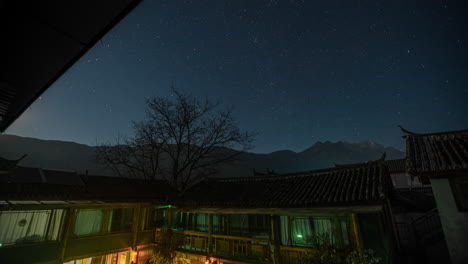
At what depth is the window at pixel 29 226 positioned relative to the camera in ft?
33.5

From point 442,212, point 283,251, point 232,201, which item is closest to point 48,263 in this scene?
point 232,201

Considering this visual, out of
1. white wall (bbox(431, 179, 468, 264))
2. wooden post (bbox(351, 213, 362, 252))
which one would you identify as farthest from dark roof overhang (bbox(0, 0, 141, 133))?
white wall (bbox(431, 179, 468, 264))

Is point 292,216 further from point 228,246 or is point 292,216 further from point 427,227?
point 427,227

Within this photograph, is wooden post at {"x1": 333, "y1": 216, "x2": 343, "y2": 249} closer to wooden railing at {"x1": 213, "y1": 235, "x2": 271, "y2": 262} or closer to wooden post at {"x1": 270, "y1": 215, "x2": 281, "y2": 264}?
wooden post at {"x1": 270, "y1": 215, "x2": 281, "y2": 264}

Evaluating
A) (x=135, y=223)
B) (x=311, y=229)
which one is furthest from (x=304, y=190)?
(x=135, y=223)

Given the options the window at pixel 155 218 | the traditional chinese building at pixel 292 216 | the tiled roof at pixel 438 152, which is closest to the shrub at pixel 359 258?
the traditional chinese building at pixel 292 216

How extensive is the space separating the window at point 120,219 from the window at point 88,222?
0.74 m

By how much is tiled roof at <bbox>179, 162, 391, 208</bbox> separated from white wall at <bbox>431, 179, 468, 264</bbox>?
2007 mm

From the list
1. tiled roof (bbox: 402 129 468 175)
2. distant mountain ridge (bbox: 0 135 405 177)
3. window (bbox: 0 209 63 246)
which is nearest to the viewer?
tiled roof (bbox: 402 129 468 175)

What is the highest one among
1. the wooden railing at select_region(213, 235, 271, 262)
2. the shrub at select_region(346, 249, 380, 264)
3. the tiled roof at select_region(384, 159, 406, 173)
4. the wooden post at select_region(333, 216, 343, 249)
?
the tiled roof at select_region(384, 159, 406, 173)

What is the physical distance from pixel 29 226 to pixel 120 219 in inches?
194

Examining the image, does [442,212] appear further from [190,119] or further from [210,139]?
[190,119]

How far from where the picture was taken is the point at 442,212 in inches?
357

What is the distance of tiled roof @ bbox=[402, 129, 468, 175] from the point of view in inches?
357
